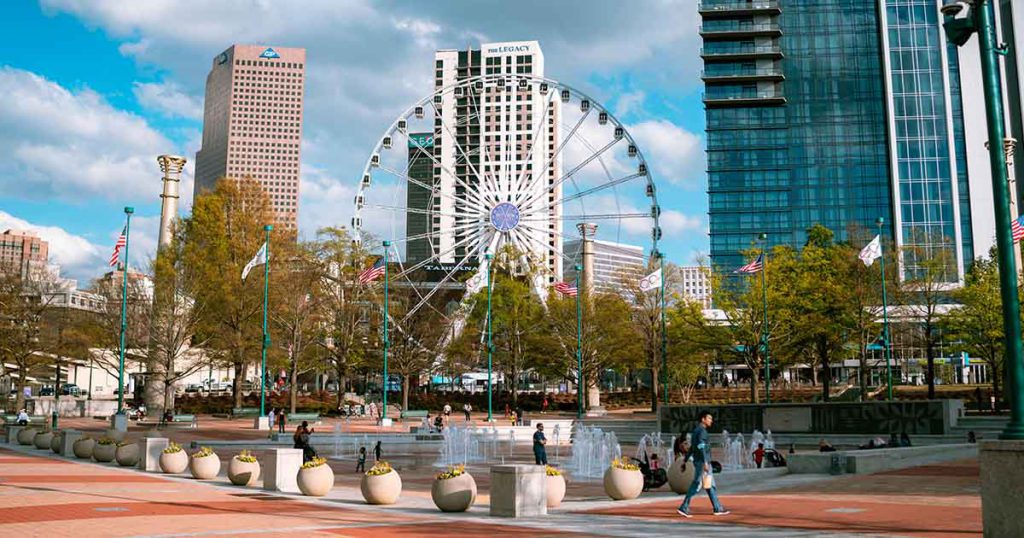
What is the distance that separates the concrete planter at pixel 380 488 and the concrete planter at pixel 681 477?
6072 millimetres

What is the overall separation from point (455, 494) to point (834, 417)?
26895mm

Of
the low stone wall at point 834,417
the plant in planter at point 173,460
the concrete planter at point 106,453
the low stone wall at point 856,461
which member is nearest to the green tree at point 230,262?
the concrete planter at point 106,453

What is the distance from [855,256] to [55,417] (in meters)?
47.0

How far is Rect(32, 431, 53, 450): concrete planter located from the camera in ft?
107

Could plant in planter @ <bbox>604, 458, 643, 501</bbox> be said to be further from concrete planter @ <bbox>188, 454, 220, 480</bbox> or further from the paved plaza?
concrete planter @ <bbox>188, 454, 220, 480</bbox>

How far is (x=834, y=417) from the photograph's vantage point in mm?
38188

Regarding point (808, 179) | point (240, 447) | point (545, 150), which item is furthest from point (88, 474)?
point (545, 150)

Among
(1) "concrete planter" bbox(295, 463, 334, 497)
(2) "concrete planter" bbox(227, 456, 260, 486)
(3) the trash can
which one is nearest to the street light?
(3) the trash can

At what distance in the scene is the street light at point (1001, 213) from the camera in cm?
1099

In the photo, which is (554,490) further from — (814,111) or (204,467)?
(814,111)

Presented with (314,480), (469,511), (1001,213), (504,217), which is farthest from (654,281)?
(1001,213)

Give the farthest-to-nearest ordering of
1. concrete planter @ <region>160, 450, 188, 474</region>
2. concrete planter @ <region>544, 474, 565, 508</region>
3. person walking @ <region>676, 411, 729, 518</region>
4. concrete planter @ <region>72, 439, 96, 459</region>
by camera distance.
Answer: concrete planter @ <region>72, 439, 96, 459</region> → concrete planter @ <region>160, 450, 188, 474</region> → concrete planter @ <region>544, 474, 565, 508</region> → person walking @ <region>676, 411, 729, 518</region>

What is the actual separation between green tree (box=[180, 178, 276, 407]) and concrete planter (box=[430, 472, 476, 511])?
3868 cm

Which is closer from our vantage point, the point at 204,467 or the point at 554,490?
the point at 554,490
